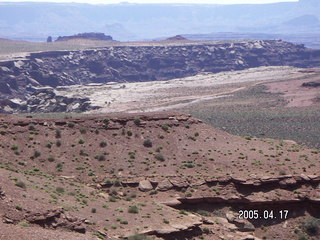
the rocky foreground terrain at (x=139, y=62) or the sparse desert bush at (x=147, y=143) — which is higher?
the sparse desert bush at (x=147, y=143)

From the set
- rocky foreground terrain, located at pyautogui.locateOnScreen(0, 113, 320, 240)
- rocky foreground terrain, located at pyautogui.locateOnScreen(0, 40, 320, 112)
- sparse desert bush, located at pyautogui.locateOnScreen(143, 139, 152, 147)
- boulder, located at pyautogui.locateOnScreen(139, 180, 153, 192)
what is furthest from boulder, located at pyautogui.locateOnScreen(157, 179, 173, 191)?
rocky foreground terrain, located at pyautogui.locateOnScreen(0, 40, 320, 112)

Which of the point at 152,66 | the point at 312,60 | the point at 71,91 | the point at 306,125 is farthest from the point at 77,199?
the point at 312,60

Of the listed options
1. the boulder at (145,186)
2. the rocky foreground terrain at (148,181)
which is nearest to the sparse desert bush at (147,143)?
the rocky foreground terrain at (148,181)

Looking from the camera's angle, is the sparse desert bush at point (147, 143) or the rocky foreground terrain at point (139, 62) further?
the rocky foreground terrain at point (139, 62)

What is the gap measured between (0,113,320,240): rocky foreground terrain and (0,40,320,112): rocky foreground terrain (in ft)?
232

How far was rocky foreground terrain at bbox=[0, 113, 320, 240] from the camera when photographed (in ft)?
70.0

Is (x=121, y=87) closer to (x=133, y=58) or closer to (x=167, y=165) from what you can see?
(x=133, y=58)

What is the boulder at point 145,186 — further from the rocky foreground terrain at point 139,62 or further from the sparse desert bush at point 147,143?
the rocky foreground terrain at point 139,62

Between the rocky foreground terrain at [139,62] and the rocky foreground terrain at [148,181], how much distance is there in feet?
232

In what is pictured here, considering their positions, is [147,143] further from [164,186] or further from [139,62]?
[139,62]

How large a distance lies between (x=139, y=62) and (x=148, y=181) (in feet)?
363

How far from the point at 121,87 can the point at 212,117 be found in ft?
159

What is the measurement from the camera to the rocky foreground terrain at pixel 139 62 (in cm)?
10938

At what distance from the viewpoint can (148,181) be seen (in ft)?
91.6
